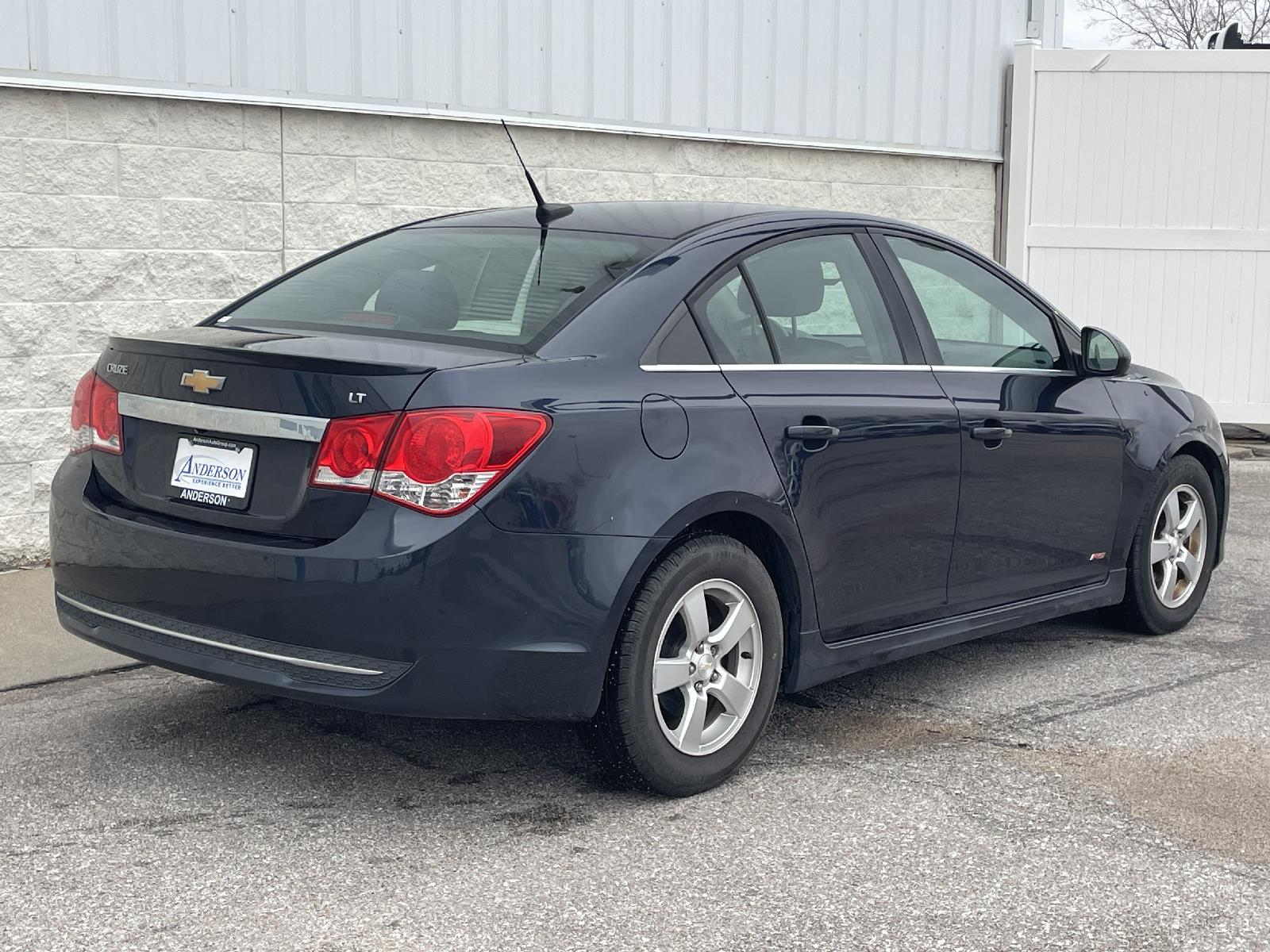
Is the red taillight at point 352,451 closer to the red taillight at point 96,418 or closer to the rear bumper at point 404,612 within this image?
the rear bumper at point 404,612

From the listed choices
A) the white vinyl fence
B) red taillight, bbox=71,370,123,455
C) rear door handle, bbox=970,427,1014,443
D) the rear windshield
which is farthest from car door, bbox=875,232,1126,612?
the white vinyl fence

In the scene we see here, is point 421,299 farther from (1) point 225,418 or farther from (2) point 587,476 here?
(2) point 587,476

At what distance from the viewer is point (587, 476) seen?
3709 mm

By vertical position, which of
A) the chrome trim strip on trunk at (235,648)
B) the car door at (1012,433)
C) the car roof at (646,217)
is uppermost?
the car roof at (646,217)

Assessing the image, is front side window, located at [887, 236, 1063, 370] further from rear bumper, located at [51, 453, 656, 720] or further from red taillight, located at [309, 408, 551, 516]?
red taillight, located at [309, 408, 551, 516]

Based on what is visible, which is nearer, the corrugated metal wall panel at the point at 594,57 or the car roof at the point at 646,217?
the car roof at the point at 646,217

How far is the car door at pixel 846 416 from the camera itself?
14.0ft

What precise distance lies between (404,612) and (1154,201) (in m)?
9.03

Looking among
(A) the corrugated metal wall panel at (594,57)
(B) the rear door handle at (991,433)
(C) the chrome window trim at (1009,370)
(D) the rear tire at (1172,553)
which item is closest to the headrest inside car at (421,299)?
(C) the chrome window trim at (1009,370)

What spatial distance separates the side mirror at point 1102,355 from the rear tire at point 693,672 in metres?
1.87

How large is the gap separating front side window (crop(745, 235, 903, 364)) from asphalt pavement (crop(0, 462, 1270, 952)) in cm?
114

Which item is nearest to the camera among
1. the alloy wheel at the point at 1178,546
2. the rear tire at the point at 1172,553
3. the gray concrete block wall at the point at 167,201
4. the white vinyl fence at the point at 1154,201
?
the rear tire at the point at 1172,553

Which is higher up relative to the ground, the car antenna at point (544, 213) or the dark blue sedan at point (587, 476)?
the car antenna at point (544, 213)

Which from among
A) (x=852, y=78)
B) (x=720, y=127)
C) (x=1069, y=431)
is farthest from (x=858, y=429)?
(x=852, y=78)
